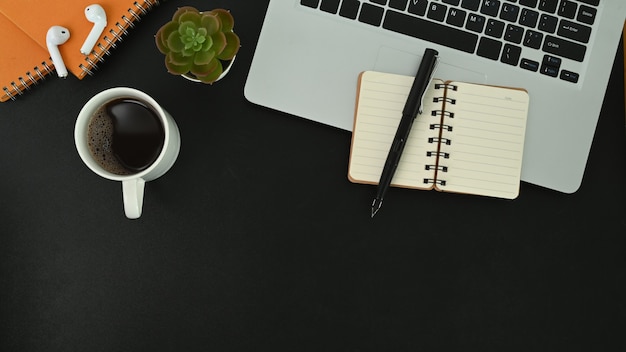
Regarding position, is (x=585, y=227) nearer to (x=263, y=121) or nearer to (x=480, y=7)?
(x=480, y=7)

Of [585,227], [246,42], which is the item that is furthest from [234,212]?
[585,227]

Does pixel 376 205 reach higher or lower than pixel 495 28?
lower

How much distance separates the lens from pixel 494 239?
28.2 inches

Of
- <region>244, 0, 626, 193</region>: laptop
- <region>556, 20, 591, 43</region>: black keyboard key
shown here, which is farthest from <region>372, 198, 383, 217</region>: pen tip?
<region>556, 20, 591, 43</region>: black keyboard key

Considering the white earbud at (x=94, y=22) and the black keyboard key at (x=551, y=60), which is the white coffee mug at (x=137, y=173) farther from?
the black keyboard key at (x=551, y=60)

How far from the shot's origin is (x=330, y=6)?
2.26ft

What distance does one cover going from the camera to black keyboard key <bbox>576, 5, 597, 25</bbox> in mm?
688

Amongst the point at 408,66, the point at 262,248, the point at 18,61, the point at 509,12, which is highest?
the point at 509,12

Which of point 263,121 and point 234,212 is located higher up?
point 263,121

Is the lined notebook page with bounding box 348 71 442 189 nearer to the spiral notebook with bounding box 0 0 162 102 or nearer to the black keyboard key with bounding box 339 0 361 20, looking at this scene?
the black keyboard key with bounding box 339 0 361 20

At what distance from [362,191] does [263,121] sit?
17cm

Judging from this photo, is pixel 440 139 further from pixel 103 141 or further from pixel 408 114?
pixel 103 141

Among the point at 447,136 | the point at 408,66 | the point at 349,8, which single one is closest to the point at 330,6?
the point at 349,8

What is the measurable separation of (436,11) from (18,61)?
55 centimetres
